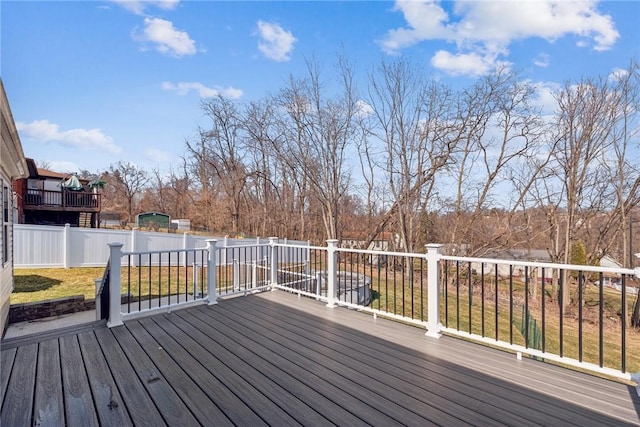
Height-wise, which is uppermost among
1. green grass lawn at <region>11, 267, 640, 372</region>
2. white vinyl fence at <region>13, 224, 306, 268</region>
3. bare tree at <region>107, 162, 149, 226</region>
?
bare tree at <region>107, 162, 149, 226</region>

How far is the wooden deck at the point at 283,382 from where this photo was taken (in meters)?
1.95

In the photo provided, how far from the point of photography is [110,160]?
2603 centimetres

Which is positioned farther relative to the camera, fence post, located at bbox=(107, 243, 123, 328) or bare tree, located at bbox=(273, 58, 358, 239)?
bare tree, located at bbox=(273, 58, 358, 239)

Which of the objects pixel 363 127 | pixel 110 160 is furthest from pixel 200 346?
pixel 110 160

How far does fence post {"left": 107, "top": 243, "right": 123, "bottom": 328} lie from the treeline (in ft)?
34.7

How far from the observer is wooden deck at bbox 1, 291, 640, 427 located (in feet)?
6.40

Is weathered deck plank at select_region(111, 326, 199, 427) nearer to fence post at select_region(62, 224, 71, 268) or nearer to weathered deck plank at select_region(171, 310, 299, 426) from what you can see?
weathered deck plank at select_region(171, 310, 299, 426)

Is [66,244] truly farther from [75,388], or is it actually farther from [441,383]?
[441,383]

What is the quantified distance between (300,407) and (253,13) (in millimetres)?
8218

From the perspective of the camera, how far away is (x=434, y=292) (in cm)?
333

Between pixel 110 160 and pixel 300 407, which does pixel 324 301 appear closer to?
pixel 300 407

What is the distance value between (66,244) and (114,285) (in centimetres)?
800

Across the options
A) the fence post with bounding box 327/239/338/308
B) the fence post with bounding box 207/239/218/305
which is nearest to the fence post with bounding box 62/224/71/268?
the fence post with bounding box 207/239/218/305

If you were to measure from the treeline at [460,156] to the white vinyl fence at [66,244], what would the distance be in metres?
6.35
